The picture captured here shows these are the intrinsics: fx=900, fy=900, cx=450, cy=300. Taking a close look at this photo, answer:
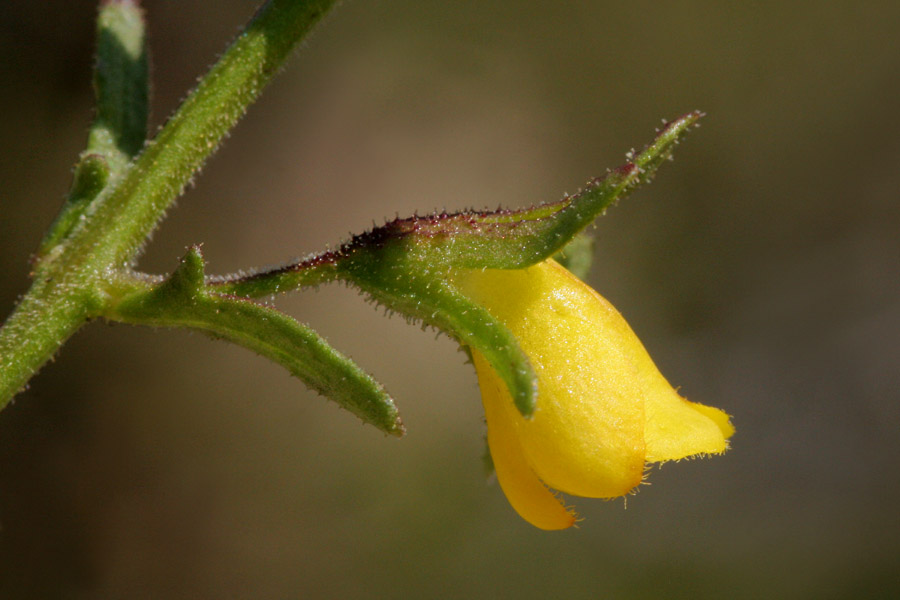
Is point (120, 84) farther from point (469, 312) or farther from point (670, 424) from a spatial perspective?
point (670, 424)

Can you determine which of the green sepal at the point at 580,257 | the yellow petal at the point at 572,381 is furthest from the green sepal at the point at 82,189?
the green sepal at the point at 580,257

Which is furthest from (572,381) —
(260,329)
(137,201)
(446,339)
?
(446,339)

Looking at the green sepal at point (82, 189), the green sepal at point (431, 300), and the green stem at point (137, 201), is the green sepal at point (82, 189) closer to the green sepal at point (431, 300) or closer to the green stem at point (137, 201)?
the green stem at point (137, 201)

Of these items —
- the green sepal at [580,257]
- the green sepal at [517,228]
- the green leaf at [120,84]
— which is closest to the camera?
the green sepal at [517,228]

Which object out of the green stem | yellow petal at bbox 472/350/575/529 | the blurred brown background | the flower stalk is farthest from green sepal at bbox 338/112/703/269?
the blurred brown background

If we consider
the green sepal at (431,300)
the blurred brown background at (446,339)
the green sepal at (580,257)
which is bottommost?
the green sepal at (431,300)

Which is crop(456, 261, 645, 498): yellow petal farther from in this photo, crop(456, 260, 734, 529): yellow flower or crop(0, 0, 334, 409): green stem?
crop(0, 0, 334, 409): green stem

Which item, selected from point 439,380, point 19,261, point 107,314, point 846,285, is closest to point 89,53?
point 19,261
